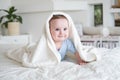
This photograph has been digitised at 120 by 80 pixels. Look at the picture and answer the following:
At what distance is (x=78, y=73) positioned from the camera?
37.1 inches

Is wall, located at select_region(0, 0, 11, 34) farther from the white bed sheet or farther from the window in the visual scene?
the white bed sheet

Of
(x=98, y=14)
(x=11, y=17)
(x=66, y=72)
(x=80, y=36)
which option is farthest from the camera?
(x=11, y=17)

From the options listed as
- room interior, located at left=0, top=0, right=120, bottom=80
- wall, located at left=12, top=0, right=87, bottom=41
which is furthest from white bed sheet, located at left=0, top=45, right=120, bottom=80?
wall, located at left=12, top=0, right=87, bottom=41

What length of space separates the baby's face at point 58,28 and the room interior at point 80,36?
11cm

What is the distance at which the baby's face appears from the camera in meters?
1.19

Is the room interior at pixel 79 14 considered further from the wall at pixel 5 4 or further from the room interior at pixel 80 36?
the wall at pixel 5 4

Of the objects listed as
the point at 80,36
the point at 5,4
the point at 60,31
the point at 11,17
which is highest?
the point at 5,4

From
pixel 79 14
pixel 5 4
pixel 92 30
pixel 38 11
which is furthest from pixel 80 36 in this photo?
pixel 5 4

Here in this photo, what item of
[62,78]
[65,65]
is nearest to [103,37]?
[65,65]

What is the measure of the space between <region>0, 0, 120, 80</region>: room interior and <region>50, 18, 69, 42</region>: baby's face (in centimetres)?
11

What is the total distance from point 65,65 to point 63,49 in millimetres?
223

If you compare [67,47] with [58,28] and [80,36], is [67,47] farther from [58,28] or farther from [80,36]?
[80,36]

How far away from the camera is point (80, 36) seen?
2.88m

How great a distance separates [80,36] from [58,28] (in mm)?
1691
